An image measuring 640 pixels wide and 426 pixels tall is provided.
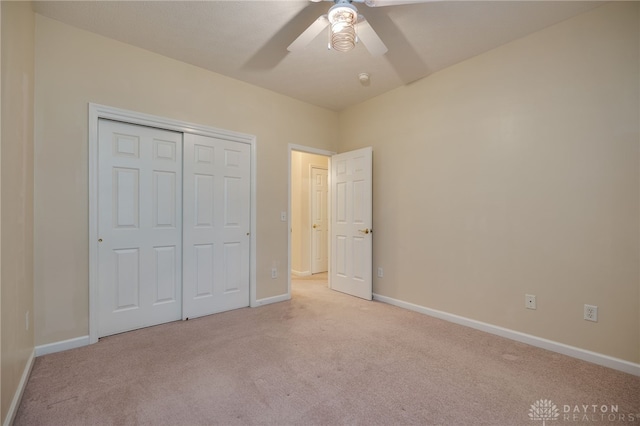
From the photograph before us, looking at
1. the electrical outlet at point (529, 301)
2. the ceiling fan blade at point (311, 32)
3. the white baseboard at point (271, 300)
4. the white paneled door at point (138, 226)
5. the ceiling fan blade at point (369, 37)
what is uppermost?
the ceiling fan blade at point (311, 32)

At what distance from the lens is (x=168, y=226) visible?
2.97 metres

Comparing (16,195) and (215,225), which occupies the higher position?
(16,195)

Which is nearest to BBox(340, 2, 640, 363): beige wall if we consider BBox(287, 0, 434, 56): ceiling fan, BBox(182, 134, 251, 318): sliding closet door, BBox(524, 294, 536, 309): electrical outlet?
BBox(524, 294, 536, 309): electrical outlet

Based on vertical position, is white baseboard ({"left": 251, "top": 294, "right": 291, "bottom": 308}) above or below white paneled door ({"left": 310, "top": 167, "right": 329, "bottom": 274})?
below

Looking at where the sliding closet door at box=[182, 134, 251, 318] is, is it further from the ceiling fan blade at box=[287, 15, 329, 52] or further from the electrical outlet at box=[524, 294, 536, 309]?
the electrical outlet at box=[524, 294, 536, 309]

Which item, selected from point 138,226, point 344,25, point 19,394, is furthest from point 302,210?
point 19,394

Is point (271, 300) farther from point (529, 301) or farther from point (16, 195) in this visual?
point (529, 301)

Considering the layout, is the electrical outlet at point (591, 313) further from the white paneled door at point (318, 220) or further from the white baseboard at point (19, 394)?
the white paneled door at point (318, 220)

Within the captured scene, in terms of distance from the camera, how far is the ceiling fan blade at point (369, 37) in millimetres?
1964

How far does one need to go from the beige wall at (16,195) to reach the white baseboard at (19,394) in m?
0.04

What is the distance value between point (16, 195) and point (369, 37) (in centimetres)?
241

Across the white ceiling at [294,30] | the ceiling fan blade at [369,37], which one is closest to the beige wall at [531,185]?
the white ceiling at [294,30]

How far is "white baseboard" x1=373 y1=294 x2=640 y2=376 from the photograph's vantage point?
2109 mm

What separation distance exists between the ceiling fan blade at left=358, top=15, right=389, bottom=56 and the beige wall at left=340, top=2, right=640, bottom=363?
Result: 1312mm
